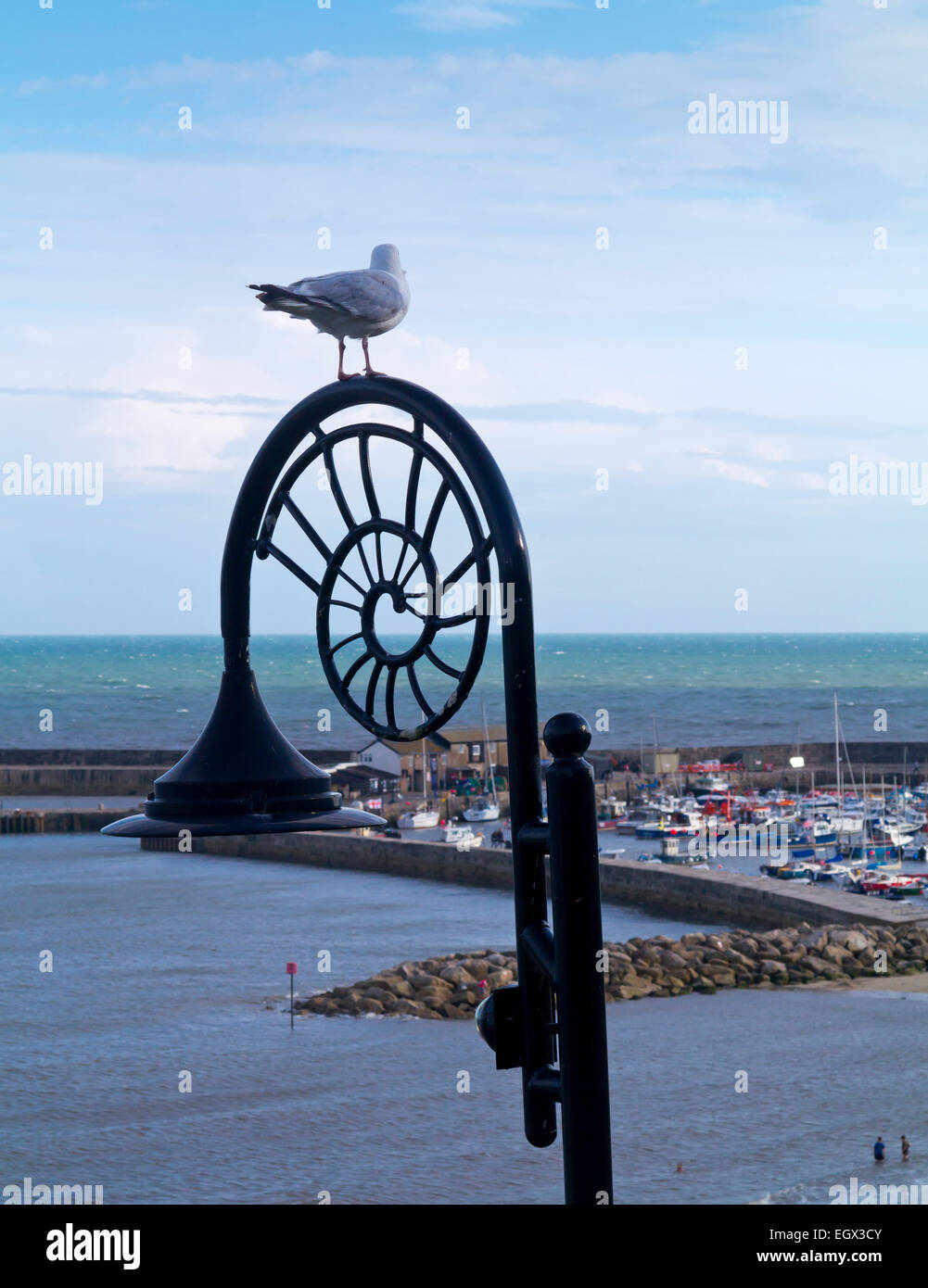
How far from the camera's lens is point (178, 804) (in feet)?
9.91

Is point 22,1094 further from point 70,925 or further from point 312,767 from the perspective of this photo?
point 312,767

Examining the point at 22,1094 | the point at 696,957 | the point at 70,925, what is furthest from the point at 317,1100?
the point at 70,925

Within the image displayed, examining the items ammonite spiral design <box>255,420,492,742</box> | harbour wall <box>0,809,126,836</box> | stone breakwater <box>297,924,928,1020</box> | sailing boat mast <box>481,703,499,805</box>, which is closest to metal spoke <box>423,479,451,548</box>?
ammonite spiral design <box>255,420,492,742</box>

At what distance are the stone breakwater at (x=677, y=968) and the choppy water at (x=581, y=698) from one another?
45.2 metres

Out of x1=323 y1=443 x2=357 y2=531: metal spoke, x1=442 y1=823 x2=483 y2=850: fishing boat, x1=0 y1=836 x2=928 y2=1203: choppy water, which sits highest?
x1=323 y1=443 x2=357 y2=531: metal spoke

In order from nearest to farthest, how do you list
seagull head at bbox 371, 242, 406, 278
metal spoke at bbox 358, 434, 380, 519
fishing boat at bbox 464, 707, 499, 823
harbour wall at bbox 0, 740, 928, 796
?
metal spoke at bbox 358, 434, 380, 519
seagull head at bbox 371, 242, 406, 278
fishing boat at bbox 464, 707, 499, 823
harbour wall at bbox 0, 740, 928, 796

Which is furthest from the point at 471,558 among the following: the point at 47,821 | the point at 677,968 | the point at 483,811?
the point at 47,821

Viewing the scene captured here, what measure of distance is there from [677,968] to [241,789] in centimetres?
2871

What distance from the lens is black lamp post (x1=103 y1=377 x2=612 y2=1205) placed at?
6.93 ft

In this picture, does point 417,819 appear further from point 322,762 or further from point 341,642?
point 341,642

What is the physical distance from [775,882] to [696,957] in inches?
343

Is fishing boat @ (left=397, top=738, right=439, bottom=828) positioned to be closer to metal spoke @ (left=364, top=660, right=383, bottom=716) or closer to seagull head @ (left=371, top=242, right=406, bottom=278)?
seagull head @ (left=371, top=242, right=406, bottom=278)

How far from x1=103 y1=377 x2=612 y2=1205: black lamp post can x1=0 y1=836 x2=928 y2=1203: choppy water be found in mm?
16238

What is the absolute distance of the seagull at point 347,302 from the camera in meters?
3.27
